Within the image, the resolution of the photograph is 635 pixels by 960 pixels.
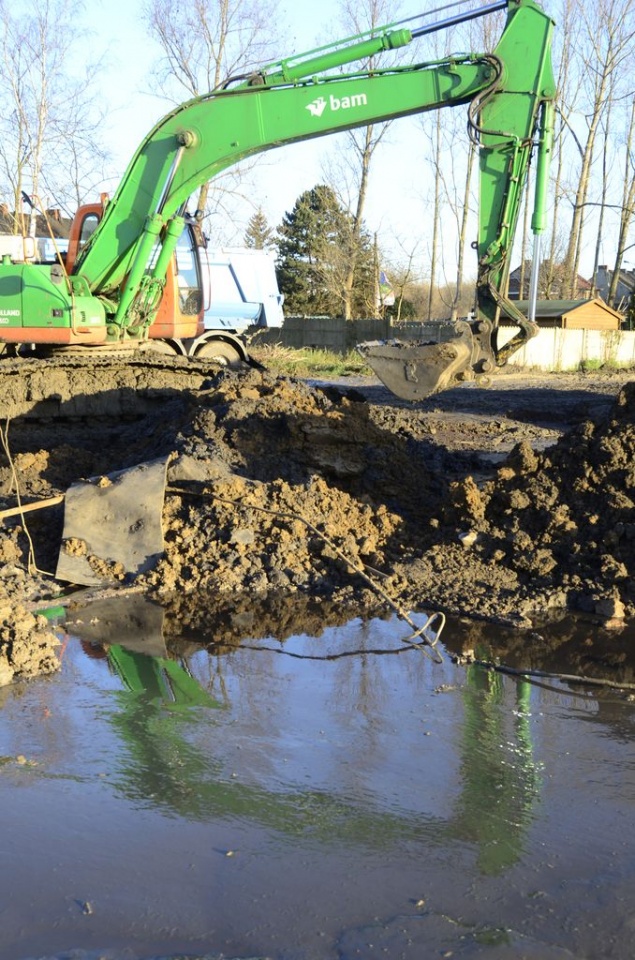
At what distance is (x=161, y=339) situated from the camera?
44.7ft

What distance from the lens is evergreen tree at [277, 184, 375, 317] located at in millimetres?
45812

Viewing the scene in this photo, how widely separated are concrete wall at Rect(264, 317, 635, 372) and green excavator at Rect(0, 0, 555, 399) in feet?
35.9

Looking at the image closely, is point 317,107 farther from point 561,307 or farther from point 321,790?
point 561,307

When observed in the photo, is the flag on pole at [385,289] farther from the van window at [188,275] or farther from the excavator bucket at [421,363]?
the excavator bucket at [421,363]

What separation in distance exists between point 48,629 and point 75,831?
8.85ft

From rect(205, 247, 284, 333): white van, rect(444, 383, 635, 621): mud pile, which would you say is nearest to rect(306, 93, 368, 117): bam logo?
rect(444, 383, 635, 621): mud pile

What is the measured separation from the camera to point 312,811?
13.7 feet

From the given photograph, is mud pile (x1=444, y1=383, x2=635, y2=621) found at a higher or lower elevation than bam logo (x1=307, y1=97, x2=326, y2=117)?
lower

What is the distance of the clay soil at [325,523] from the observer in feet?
23.0

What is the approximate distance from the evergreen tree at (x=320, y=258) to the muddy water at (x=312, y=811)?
39609 mm

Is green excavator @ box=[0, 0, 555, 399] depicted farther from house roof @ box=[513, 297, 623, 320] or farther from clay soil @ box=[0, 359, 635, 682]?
house roof @ box=[513, 297, 623, 320]

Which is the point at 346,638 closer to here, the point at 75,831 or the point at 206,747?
the point at 206,747

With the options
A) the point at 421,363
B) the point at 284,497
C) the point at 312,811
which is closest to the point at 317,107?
the point at 421,363

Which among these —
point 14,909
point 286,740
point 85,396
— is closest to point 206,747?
point 286,740
